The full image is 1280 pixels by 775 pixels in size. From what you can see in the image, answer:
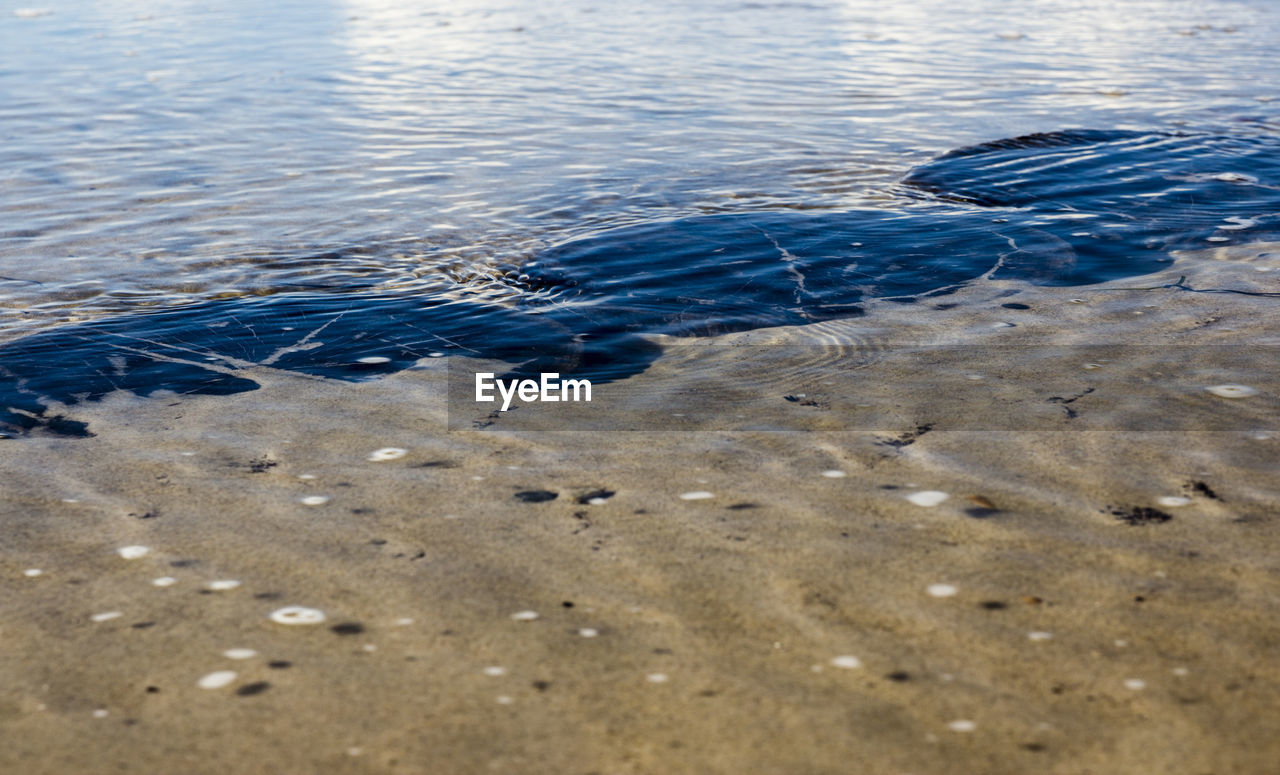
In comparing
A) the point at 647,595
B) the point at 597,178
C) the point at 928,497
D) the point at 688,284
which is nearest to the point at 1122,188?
the point at 688,284

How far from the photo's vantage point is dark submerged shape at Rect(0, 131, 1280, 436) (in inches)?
203

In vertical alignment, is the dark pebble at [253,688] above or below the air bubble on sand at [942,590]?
below

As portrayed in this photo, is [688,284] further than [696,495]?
Yes

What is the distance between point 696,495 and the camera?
363cm

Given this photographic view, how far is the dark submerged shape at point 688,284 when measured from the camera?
16.9 ft

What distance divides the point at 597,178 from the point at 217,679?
7.14m

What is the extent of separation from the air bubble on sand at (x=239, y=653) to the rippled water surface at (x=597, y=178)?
2543mm

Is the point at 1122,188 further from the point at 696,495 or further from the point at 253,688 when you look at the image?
the point at 253,688

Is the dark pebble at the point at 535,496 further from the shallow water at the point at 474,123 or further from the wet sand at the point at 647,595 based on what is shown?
the shallow water at the point at 474,123

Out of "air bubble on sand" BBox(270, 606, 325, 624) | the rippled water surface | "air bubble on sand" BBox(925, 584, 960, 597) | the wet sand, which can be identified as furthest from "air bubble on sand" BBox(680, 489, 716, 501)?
the rippled water surface

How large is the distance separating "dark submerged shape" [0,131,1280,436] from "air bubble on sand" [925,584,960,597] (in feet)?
7.43

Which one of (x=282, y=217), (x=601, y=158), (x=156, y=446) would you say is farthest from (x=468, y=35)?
(x=156, y=446)

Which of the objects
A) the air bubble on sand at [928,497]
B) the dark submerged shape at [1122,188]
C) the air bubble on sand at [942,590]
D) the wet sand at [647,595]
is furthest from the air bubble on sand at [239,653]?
the dark submerged shape at [1122,188]

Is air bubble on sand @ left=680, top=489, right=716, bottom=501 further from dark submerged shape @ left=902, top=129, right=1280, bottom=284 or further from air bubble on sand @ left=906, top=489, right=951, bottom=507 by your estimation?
dark submerged shape @ left=902, top=129, right=1280, bottom=284
